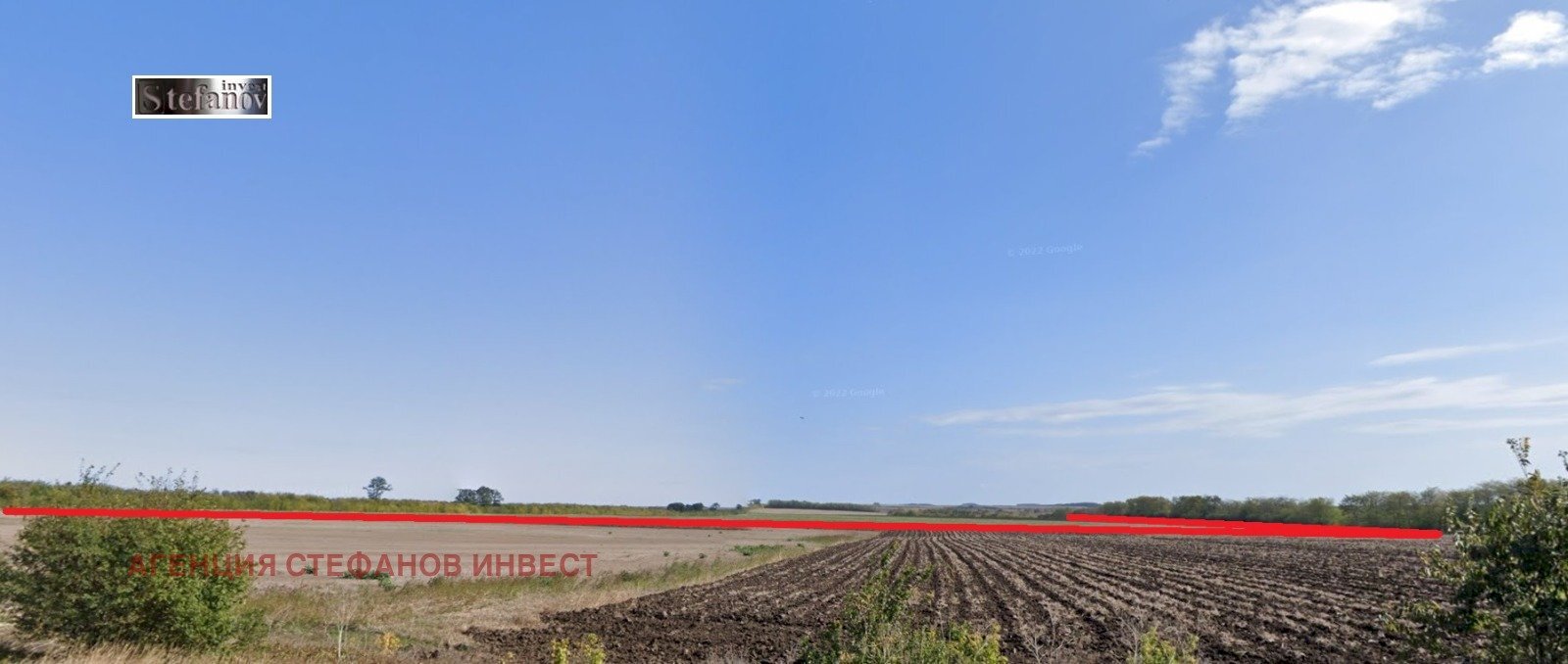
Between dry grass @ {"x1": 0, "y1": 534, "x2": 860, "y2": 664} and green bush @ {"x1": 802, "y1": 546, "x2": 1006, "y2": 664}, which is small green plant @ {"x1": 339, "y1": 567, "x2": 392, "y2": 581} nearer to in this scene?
dry grass @ {"x1": 0, "y1": 534, "x2": 860, "y2": 664}

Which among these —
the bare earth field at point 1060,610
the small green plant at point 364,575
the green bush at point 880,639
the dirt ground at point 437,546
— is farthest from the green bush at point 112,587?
the dirt ground at point 437,546

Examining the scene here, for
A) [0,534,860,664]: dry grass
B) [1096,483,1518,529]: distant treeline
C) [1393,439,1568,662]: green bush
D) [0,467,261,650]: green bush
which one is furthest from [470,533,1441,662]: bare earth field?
[1096,483,1518,529]: distant treeline

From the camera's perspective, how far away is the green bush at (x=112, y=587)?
46.9ft

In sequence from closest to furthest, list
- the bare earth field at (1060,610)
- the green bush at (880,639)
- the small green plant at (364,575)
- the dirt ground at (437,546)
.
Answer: the green bush at (880,639)
the bare earth field at (1060,610)
the small green plant at (364,575)
the dirt ground at (437,546)

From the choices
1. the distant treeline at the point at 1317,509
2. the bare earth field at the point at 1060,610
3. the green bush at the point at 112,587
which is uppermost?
the green bush at the point at 112,587

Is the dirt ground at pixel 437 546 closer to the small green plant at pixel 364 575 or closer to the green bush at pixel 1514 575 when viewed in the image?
the small green plant at pixel 364 575

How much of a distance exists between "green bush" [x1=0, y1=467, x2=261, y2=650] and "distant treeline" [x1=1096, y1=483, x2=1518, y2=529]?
327 ft

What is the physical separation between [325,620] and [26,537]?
23.0 ft

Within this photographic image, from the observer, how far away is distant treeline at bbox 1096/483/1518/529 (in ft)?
343

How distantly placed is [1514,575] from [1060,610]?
72.8ft

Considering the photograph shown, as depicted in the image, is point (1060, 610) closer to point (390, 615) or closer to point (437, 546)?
point (390, 615)

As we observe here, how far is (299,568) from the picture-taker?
40.2m

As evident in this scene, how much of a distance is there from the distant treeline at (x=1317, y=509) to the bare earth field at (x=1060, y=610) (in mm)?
63407

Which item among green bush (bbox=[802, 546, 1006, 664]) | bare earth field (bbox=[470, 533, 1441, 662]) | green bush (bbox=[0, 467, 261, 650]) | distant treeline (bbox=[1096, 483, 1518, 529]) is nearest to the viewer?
green bush (bbox=[802, 546, 1006, 664])
